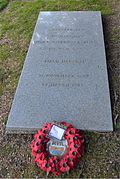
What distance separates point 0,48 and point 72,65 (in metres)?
1.24

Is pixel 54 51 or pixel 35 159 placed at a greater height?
pixel 54 51

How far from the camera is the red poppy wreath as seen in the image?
247 cm

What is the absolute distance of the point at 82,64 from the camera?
336 centimetres

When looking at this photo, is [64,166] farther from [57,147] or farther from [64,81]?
[64,81]

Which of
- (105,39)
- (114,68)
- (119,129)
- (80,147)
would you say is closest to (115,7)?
(105,39)

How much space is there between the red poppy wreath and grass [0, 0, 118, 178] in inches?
3.8

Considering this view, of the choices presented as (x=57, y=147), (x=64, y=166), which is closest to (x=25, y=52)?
(x=57, y=147)

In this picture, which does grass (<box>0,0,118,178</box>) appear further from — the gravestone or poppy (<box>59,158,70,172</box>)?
the gravestone

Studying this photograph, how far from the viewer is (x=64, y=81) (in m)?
3.17

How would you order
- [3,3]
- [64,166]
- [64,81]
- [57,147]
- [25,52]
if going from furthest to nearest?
[3,3]
[25,52]
[64,81]
[57,147]
[64,166]

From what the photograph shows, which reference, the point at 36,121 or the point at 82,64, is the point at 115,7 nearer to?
the point at 82,64

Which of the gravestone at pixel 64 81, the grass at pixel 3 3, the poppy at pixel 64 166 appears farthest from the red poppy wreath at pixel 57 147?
the grass at pixel 3 3

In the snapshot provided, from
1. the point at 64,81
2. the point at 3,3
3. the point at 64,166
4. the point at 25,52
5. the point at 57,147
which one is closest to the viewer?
the point at 64,166

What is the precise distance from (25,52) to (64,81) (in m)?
0.96
